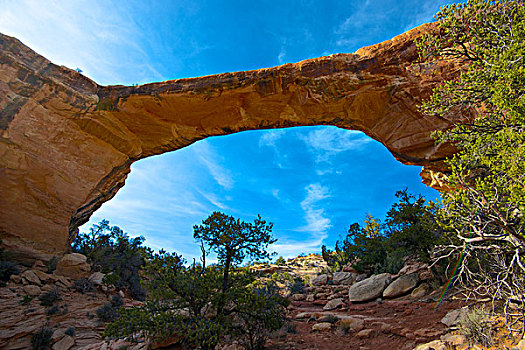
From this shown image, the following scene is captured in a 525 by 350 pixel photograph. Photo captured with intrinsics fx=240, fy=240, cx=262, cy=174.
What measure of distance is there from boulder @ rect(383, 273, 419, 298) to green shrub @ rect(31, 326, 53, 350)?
11473 millimetres

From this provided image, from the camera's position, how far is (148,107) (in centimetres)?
1215

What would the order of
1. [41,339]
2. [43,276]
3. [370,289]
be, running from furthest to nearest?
[370,289] → [43,276] → [41,339]

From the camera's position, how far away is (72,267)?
11320mm

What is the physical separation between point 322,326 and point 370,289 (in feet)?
13.1

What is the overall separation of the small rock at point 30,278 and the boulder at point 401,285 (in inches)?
549

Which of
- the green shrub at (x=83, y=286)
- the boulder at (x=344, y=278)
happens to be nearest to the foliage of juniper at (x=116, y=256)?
the green shrub at (x=83, y=286)

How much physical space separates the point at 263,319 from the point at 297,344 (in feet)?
4.70

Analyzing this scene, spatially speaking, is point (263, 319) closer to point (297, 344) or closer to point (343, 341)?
point (297, 344)

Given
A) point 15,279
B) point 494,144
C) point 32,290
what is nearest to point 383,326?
point 494,144

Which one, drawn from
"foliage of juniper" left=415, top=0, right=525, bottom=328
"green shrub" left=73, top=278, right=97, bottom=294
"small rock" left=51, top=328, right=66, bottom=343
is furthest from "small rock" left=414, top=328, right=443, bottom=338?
"green shrub" left=73, top=278, right=97, bottom=294

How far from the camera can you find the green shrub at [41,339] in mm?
6766

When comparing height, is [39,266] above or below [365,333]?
above

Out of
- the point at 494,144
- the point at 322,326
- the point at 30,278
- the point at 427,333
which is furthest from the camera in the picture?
the point at 30,278

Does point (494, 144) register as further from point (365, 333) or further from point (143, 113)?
point (143, 113)
